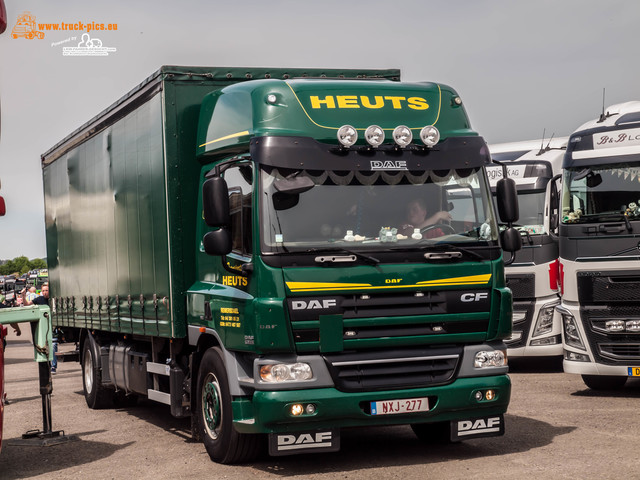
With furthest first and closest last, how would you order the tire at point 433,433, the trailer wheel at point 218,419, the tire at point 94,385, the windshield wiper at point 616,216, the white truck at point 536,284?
the white truck at point 536,284, the tire at point 94,385, the windshield wiper at point 616,216, the tire at point 433,433, the trailer wheel at point 218,419

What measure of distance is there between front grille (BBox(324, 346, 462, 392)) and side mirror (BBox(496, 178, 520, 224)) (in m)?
1.31

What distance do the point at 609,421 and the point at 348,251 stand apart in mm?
4172

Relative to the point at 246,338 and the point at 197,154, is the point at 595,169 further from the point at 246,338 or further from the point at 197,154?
the point at 246,338

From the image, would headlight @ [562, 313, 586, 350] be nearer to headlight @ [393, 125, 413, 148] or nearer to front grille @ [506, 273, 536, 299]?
front grille @ [506, 273, 536, 299]

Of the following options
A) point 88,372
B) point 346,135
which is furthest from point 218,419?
point 88,372

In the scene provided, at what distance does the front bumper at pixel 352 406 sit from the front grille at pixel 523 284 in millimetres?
7845

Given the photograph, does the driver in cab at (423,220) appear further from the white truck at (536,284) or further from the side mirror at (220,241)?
the white truck at (536,284)

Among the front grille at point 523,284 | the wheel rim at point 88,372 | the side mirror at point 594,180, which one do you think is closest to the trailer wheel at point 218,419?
the wheel rim at point 88,372

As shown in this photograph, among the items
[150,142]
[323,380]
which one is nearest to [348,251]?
[323,380]

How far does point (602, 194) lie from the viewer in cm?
1310

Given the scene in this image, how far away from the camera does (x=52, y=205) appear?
54.7 ft

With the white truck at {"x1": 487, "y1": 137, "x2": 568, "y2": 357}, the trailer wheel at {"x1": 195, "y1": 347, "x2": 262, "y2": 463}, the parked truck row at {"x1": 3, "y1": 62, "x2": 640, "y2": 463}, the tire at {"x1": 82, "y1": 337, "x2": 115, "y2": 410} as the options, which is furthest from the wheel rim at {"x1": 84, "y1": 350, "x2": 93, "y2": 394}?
the white truck at {"x1": 487, "y1": 137, "x2": 568, "y2": 357}

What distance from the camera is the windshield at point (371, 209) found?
8.40 m

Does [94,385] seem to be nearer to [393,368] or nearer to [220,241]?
[220,241]
